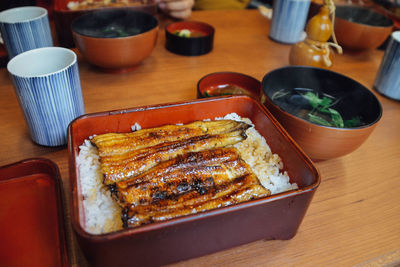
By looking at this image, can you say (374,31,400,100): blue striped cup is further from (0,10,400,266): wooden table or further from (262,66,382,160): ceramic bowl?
(262,66,382,160): ceramic bowl

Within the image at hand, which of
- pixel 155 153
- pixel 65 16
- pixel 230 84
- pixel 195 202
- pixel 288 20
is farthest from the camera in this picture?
pixel 288 20

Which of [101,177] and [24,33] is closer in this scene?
[101,177]

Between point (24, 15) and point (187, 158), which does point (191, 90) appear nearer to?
point (187, 158)

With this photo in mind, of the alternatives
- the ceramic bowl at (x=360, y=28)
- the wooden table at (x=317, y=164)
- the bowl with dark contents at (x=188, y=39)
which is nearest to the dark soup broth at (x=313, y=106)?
the wooden table at (x=317, y=164)

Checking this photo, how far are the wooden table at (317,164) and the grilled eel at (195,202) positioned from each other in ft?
0.52

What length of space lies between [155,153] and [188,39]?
3.36 feet

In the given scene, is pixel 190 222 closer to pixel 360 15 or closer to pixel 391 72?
pixel 391 72

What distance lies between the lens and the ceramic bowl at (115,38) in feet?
4.52

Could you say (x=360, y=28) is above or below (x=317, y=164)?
above

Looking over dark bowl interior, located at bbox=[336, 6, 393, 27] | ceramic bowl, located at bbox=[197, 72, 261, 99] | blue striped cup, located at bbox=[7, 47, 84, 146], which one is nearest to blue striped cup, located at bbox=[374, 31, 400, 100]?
dark bowl interior, located at bbox=[336, 6, 393, 27]

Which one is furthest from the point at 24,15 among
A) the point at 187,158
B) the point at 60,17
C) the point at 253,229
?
the point at 253,229

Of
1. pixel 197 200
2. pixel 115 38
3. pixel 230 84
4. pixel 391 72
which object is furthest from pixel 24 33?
pixel 391 72

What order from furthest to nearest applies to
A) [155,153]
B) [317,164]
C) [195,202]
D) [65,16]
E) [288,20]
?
1. [288,20]
2. [65,16]
3. [317,164]
4. [155,153]
5. [195,202]

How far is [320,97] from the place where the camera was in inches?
50.0
